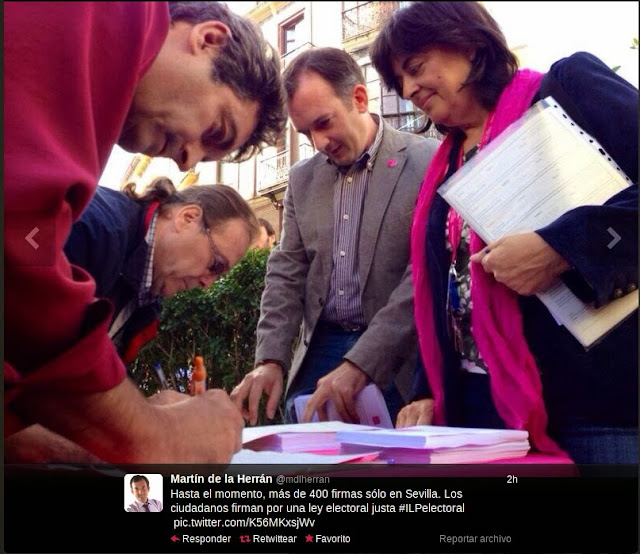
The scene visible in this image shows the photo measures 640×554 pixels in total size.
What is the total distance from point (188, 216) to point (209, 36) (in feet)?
2.27

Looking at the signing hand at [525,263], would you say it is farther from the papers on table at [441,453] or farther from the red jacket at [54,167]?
the red jacket at [54,167]

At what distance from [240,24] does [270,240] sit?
32.9 inches

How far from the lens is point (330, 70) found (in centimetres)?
155

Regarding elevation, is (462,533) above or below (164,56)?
below

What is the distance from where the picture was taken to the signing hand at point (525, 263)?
93 centimetres

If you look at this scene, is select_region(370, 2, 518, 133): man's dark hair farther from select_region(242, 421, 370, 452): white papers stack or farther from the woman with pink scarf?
select_region(242, 421, 370, 452): white papers stack

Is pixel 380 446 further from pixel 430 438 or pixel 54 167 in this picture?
pixel 54 167

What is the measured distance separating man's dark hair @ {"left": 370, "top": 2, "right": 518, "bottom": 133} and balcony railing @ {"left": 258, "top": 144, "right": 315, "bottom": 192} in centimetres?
34

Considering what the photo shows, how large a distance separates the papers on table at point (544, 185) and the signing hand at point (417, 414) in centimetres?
30

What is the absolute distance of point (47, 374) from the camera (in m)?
0.64

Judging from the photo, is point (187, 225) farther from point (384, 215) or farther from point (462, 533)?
point (462, 533)

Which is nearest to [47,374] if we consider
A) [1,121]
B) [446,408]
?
[1,121]

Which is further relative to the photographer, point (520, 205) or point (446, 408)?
point (446, 408)

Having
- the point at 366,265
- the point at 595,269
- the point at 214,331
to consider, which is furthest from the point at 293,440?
the point at 214,331
